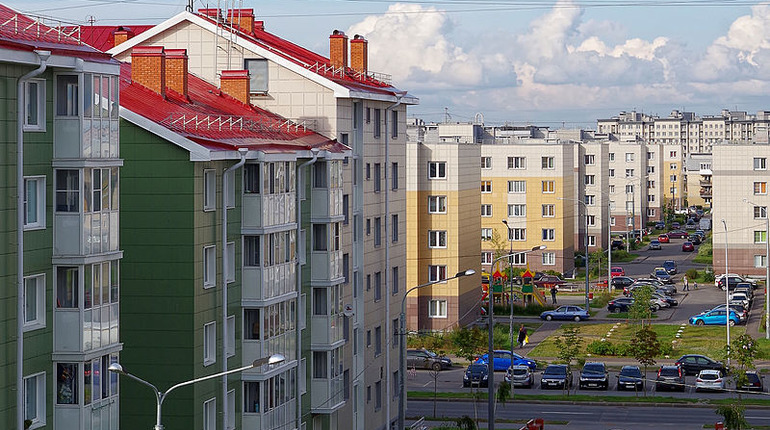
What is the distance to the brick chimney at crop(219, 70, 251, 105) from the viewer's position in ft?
160

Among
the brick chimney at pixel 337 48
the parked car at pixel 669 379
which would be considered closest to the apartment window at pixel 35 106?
the brick chimney at pixel 337 48

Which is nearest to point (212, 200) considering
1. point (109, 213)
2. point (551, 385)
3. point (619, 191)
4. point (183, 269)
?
point (183, 269)

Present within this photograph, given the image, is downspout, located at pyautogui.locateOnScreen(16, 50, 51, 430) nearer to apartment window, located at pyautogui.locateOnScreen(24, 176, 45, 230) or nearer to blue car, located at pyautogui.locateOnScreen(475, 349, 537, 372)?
apartment window, located at pyautogui.locateOnScreen(24, 176, 45, 230)

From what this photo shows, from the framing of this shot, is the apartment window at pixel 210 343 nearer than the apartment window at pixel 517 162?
Yes

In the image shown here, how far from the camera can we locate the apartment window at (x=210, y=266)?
38.3 metres

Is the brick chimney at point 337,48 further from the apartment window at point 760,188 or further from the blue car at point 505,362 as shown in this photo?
the apartment window at point 760,188

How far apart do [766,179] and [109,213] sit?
8674 cm

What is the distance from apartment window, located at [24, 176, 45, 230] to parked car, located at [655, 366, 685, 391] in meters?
44.6

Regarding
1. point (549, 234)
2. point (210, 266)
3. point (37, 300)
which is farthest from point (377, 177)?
point (549, 234)

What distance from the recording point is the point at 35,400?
97.8ft

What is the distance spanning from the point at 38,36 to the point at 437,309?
58.7m

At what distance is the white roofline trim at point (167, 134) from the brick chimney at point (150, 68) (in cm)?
512

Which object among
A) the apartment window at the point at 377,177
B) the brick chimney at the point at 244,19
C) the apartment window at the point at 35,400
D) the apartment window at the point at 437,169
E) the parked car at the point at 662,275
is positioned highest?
the brick chimney at the point at 244,19

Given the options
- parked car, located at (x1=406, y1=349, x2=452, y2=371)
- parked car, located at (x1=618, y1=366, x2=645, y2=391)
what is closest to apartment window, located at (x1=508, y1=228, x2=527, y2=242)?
parked car, located at (x1=406, y1=349, x2=452, y2=371)
